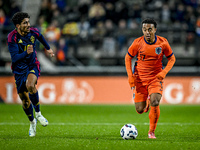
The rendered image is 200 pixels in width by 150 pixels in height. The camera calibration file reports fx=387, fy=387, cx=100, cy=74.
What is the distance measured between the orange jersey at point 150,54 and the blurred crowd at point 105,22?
8.41 meters

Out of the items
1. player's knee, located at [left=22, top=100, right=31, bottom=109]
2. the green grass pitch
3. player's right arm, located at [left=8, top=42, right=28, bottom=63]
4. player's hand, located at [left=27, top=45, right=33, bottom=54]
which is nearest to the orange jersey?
the green grass pitch

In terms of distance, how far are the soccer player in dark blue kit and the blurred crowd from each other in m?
8.32

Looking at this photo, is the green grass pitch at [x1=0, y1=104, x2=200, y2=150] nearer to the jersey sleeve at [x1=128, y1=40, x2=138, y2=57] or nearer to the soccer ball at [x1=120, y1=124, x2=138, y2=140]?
the soccer ball at [x1=120, y1=124, x2=138, y2=140]

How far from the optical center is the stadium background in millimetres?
15117

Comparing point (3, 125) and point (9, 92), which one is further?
point (9, 92)

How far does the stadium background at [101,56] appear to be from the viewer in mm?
15117

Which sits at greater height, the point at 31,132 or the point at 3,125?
the point at 31,132

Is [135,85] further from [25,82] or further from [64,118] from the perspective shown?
[64,118]

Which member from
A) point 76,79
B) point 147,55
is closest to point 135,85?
point 147,55

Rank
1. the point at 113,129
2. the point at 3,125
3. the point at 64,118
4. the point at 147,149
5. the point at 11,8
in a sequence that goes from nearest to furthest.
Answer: the point at 147,149
the point at 113,129
the point at 3,125
the point at 64,118
the point at 11,8

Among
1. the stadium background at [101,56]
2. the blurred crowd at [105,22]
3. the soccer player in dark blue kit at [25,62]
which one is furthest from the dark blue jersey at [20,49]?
the blurred crowd at [105,22]

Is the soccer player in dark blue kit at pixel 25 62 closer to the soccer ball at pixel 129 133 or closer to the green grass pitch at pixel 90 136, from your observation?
the green grass pitch at pixel 90 136

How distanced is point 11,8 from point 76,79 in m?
4.81

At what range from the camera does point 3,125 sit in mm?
8648
